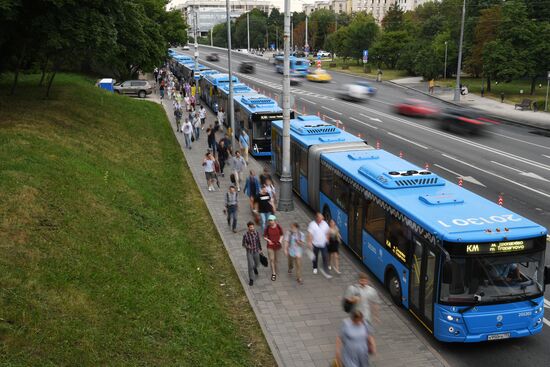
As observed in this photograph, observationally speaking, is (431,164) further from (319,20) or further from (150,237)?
(319,20)

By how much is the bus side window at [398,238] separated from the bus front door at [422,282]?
0.33 m

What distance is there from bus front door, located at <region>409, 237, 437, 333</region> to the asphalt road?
2.02 ft

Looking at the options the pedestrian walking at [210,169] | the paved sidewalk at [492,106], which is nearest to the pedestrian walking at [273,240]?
the pedestrian walking at [210,169]

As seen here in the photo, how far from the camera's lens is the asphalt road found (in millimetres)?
10734

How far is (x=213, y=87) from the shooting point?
43094mm

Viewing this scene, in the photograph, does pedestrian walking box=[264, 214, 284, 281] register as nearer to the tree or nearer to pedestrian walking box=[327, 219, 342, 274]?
pedestrian walking box=[327, 219, 342, 274]

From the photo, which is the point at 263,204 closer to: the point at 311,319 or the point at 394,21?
the point at 311,319

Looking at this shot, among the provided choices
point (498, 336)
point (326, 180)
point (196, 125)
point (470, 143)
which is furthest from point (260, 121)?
point (498, 336)

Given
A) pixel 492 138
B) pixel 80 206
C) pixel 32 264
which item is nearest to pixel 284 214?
pixel 80 206

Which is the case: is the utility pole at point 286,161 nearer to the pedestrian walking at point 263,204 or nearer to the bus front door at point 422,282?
the pedestrian walking at point 263,204

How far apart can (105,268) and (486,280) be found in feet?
24.5

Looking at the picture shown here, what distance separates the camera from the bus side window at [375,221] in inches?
508

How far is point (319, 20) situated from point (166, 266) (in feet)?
441

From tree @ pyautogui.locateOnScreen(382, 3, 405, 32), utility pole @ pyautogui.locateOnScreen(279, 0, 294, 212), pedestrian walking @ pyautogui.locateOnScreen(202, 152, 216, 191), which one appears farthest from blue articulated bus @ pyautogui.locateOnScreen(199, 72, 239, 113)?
tree @ pyautogui.locateOnScreen(382, 3, 405, 32)
